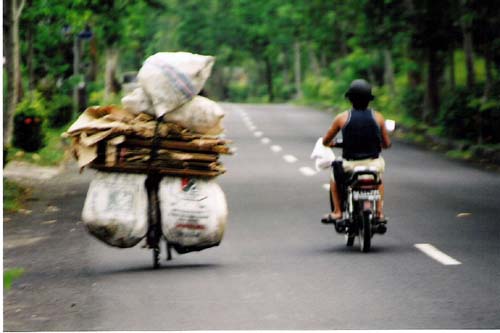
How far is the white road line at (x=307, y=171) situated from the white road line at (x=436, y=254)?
28.6 feet

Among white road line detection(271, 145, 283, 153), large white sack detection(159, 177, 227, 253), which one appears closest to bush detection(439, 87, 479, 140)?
white road line detection(271, 145, 283, 153)

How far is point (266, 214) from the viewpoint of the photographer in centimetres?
1415

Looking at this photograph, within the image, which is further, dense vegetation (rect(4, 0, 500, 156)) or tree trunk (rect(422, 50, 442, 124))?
tree trunk (rect(422, 50, 442, 124))

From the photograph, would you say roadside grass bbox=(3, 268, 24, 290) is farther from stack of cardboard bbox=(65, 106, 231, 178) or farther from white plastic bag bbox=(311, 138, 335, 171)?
white plastic bag bbox=(311, 138, 335, 171)

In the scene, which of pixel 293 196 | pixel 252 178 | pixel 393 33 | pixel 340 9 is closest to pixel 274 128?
pixel 393 33

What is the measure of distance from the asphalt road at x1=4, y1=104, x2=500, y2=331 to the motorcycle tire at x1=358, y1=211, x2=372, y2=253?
0.08m

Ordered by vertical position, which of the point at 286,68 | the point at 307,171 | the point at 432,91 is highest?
the point at 432,91

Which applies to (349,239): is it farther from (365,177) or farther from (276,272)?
(276,272)

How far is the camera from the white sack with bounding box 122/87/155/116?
9602mm

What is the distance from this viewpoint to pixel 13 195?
16047mm

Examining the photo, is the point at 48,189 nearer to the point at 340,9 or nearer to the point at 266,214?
the point at 266,214

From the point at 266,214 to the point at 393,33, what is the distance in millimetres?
18813

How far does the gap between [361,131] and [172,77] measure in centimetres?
220

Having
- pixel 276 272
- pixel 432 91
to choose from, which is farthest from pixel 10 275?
pixel 432 91
